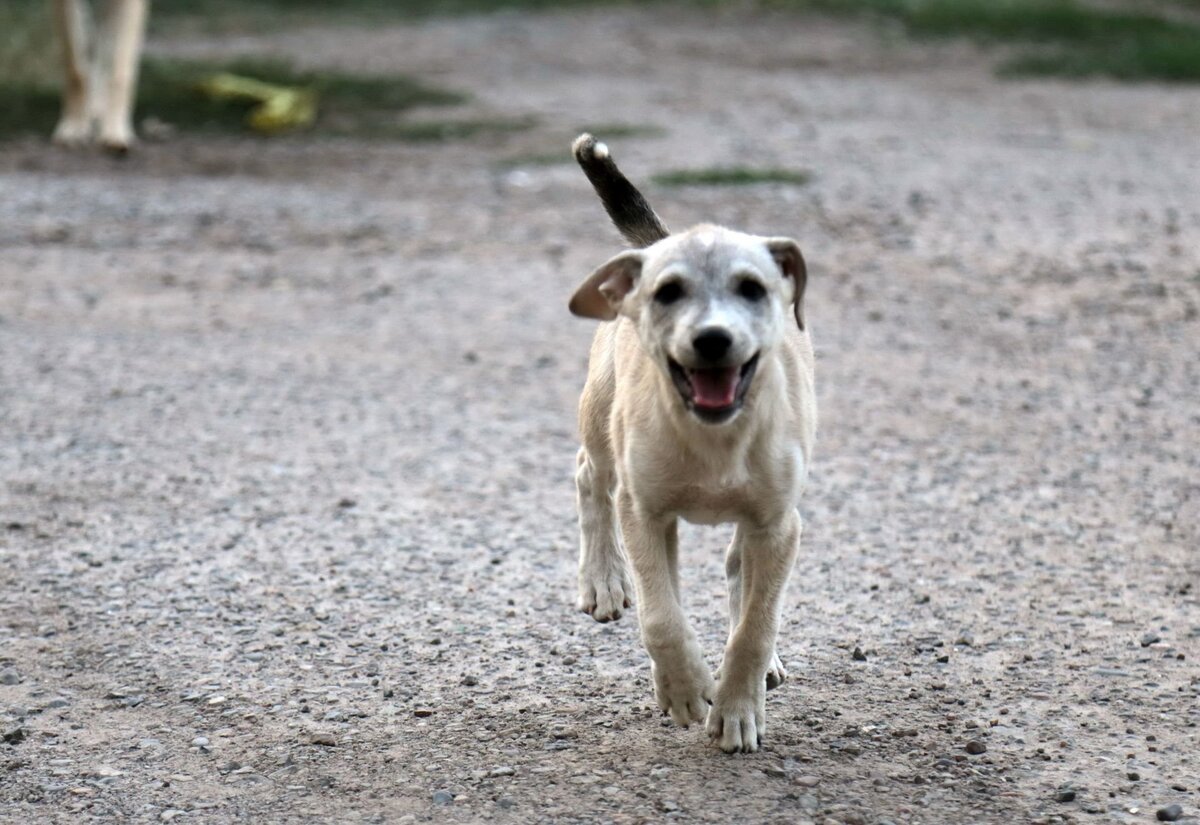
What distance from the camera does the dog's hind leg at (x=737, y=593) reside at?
4.48 meters

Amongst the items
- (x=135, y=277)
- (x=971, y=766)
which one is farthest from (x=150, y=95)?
(x=971, y=766)

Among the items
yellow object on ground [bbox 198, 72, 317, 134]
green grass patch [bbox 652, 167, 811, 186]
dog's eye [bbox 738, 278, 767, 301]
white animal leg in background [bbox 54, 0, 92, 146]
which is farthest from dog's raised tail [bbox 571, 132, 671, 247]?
yellow object on ground [bbox 198, 72, 317, 134]

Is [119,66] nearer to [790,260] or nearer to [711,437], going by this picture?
[790,260]

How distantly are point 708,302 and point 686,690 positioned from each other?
950 mm

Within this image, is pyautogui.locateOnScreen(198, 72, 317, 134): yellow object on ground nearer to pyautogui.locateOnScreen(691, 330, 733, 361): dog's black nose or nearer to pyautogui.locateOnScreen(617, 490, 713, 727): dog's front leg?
pyautogui.locateOnScreen(617, 490, 713, 727): dog's front leg

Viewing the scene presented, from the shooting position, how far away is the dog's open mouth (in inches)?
153

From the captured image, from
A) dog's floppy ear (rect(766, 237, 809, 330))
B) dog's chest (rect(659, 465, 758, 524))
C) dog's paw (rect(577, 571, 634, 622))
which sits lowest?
dog's paw (rect(577, 571, 634, 622))

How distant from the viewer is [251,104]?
15703mm

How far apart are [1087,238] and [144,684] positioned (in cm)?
718

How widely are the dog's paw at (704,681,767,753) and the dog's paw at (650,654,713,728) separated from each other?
0.11ft

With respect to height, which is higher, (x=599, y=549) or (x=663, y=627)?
(x=663, y=627)

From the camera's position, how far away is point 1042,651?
489 centimetres

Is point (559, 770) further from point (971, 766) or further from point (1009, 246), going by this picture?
point (1009, 246)

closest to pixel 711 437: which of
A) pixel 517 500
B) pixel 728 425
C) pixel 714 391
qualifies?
pixel 728 425
